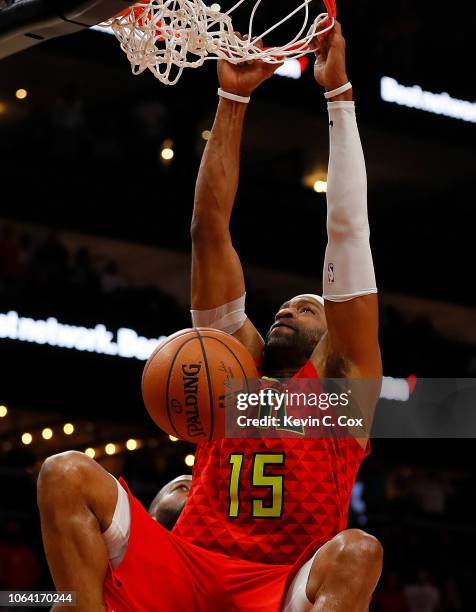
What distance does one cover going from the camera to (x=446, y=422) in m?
11.5

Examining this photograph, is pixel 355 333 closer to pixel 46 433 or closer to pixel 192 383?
pixel 192 383

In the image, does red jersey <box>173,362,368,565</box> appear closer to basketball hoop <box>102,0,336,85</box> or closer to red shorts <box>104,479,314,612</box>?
red shorts <box>104,479,314,612</box>

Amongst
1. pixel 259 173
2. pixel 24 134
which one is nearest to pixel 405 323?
pixel 259 173

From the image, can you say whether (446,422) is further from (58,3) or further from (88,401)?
(58,3)

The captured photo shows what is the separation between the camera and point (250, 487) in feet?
12.3

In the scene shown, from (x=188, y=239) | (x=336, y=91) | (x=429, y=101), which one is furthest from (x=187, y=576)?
(x=429, y=101)

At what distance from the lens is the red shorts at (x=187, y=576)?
11.4 ft

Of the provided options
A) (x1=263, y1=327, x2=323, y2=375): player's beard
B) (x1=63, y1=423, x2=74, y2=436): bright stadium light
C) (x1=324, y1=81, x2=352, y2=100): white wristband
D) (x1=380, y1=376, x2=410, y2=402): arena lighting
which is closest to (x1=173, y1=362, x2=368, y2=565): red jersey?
(x1=263, y1=327, x2=323, y2=375): player's beard

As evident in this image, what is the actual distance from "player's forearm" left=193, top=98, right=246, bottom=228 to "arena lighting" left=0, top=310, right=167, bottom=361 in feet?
21.4

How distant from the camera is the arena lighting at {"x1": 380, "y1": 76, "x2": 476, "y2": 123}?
13.3 metres

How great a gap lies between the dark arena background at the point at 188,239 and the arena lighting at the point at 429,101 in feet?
0.13

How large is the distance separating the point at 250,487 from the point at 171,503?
95 centimetres

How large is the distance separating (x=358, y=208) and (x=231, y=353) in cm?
68

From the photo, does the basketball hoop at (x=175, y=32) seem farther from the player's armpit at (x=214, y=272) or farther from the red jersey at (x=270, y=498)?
the red jersey at (x=270, y=498)
